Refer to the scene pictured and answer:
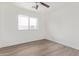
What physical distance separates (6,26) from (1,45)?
820 millimetres

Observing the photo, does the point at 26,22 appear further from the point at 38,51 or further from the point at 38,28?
the point at 38,51

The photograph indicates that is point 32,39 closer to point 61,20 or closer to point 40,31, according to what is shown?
point 40,31

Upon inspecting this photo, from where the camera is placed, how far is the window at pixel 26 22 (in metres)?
4.69

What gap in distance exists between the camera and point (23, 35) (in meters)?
5.00

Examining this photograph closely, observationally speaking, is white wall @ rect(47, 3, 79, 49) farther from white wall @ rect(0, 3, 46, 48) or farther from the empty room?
white wall @ rect(0, 3, 46, 48)

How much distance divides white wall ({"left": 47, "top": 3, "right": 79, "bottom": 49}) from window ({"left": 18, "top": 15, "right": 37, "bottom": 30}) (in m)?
0.93

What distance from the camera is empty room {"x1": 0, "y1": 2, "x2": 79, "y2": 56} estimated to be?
3904 mm

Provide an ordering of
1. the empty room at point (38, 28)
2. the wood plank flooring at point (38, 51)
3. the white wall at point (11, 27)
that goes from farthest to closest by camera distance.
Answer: the white wall at point (11, 27) < the empty room at point (38, 28) < the wood plank flooring at point (38, 51)

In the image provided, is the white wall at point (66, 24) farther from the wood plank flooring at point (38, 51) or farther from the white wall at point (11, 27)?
the white wall at point (11, 27)

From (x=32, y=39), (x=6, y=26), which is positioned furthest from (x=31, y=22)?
(x=6, y=26)

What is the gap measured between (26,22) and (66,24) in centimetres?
191

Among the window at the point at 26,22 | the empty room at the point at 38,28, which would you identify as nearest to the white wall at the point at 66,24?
the empty room at the point at 38,28

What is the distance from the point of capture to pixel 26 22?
4.93m

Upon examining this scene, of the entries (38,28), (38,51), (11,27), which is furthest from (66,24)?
(11,27)
